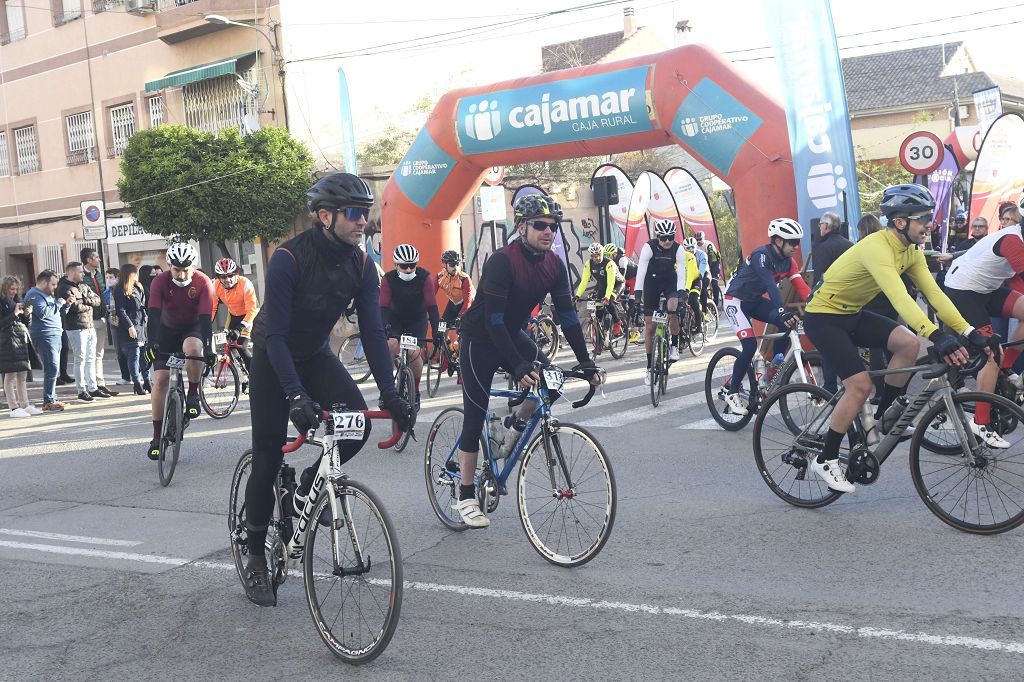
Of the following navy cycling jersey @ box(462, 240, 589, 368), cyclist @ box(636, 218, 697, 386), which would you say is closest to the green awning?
cyclist @ box(636, 218, 697, 386)

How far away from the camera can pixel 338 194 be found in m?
4.61

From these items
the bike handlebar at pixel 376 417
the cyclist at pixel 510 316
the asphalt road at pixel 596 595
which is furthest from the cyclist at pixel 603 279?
the bike handlebar at pixel 376 417

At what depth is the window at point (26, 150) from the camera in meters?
35.0

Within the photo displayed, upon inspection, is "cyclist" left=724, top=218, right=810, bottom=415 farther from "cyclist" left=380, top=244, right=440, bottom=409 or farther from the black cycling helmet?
the black cycling helmet

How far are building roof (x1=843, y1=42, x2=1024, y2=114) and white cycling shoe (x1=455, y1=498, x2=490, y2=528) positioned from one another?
58.0 metres

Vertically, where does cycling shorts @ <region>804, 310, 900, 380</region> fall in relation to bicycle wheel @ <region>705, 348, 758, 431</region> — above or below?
above

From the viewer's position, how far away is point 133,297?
16391 mm

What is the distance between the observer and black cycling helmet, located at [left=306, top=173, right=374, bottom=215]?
461cm

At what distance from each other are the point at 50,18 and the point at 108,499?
101 feet

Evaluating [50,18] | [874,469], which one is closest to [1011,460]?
[874,469]

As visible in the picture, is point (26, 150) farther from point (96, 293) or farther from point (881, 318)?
point (881, 318)

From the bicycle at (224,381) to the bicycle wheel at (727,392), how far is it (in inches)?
230

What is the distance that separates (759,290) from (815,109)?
17.8 ft

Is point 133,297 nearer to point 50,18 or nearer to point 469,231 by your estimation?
point 469,231
